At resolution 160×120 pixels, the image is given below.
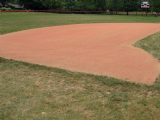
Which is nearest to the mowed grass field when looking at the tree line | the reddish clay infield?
the reddish clay infield

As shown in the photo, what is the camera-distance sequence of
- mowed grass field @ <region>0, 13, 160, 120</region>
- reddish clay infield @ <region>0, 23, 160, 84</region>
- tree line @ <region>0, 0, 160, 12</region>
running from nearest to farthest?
mowed grass field @ <region>0, 13, 160, 120</region>, reddish clay infield @ <region>0, 23, 160, 84</region>, tree line @ <region>0, 0, 160, 12</region>

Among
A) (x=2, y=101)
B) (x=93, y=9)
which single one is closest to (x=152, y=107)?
(x=2, y=101)

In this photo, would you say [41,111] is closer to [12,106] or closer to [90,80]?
[12,106]

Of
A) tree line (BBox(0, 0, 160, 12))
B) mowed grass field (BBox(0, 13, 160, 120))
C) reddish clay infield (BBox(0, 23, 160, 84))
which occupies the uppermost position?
tree line (BBox(0, 0, 160, 12))

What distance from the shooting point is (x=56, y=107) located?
12.4 feet

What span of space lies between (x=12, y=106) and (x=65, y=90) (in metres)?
1.33

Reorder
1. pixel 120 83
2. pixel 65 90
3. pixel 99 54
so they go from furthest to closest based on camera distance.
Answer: pixel 99 54, pixel 120 83, pixel 65 90

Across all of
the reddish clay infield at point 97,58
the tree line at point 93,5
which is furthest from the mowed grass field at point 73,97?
the tree line at point 93,5

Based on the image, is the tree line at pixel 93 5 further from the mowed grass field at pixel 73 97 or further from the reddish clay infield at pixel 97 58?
the mowed grass field at pixel 73 97

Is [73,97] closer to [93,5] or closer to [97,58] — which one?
[97,58]

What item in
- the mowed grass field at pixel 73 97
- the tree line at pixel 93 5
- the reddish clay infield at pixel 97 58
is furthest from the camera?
the tree line at pixel 93 5

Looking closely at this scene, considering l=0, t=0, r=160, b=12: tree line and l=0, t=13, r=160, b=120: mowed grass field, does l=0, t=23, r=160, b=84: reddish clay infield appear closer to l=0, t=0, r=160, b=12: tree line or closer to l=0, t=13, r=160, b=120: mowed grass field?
l=0, t=13, r=160, b=120: mowed grass field

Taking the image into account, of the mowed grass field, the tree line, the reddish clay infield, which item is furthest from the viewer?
the tree line

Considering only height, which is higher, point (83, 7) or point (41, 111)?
point (83, 7)
